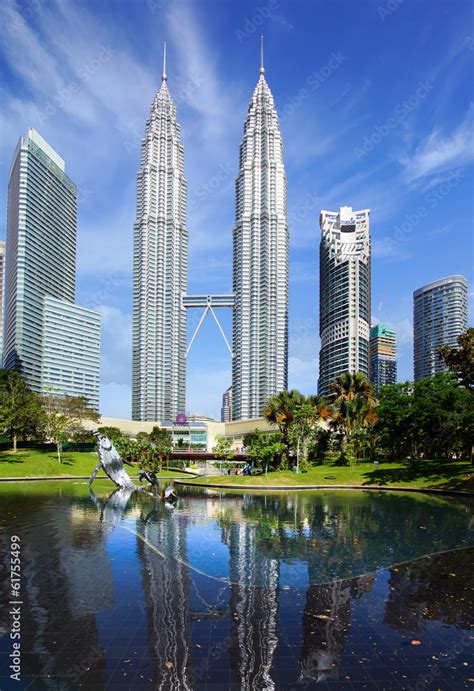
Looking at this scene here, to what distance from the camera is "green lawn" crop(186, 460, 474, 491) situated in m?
44.9

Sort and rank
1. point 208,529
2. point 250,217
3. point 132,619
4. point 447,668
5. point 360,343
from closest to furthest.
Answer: point 447,668 < point 132,619 < point 208,529 < point 360,343 < point 250,217

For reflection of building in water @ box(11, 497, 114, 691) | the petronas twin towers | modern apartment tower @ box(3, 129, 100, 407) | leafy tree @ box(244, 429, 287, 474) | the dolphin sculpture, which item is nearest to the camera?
reflection of building in water @ box(11, 497, 114, 691)

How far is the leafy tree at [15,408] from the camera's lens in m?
69.3

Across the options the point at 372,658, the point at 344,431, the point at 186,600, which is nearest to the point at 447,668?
the point at 372,658

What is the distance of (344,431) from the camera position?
72.1 meters

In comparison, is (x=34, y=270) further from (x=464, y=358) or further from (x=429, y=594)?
(x=429, y=594)

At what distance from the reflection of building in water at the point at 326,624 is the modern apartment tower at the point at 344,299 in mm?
161610

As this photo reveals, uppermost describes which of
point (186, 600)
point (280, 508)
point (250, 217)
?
point (250, 217)

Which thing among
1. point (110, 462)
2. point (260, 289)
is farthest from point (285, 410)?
point (260, 289)

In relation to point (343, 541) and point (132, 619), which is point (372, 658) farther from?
point (343, 541)

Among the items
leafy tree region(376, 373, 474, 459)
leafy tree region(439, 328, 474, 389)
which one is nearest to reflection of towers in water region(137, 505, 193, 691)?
leafy tree region(376, 373, 474, 459)

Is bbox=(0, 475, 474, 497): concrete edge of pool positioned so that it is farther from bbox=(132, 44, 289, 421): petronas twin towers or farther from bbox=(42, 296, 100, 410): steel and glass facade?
bbox=(42, 296, 100, 410): steel and glass facade

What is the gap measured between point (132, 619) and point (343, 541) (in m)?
11.8

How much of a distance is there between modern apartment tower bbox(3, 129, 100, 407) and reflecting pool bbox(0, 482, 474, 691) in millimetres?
161301
